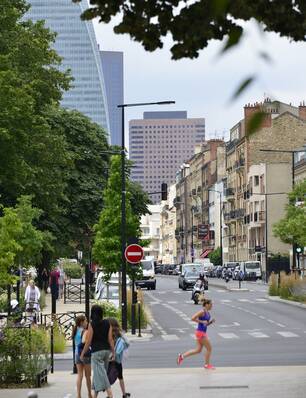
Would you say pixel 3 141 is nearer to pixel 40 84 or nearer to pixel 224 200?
pixel 40 84

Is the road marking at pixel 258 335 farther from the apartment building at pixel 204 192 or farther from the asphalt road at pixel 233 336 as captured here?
the apartment building at pixel 204 192

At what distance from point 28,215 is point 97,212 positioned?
24354 mm

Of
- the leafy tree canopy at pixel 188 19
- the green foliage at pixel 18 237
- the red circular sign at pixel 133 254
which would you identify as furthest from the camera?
the red circular sign at pixel 133 254

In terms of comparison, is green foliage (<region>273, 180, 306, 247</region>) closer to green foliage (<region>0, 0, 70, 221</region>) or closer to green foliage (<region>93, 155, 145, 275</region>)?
green foliage (<region>0, 0, 70, 221</region>)

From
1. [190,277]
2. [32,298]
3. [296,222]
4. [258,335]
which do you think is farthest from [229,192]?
[32,298]

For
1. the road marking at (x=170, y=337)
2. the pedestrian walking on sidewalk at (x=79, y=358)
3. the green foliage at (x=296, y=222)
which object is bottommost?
the road marking at (x=170, y=337)

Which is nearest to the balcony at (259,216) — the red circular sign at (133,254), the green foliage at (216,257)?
the green foliage at (216,257)

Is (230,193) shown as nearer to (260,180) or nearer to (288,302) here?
(260,180)

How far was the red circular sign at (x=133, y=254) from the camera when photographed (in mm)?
39844

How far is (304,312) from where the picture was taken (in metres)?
52.7

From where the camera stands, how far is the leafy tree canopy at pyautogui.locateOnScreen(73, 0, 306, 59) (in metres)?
7.82

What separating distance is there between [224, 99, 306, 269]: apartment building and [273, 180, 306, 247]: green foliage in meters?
39.6

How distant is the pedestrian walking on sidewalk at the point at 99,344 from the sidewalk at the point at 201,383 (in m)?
1.51

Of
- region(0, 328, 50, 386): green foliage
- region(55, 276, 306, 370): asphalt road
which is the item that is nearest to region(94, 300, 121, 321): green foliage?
region(55, 276, 306, 370): asphalt road
